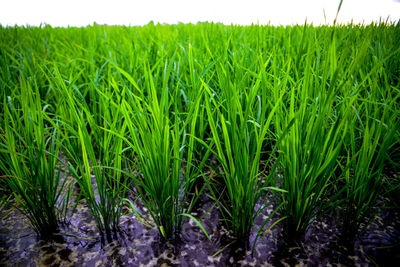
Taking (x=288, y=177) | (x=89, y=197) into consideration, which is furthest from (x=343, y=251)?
(x=89, y=197)

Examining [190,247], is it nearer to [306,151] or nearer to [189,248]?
[189,248]

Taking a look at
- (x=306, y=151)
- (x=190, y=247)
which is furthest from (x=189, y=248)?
(x=306, y=151)

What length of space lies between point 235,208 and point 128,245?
1.38 ft

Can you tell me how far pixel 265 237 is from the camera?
39.3 inches

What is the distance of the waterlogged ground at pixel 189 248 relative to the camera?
2.98 ft

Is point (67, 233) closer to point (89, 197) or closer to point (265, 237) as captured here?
point (89, 197)

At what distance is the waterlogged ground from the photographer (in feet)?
2.98

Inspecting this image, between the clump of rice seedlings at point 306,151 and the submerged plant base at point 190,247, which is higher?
the clump of rice seedlings at point 306,151

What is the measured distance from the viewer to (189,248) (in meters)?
0.96

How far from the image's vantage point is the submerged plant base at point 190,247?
910 millimetres

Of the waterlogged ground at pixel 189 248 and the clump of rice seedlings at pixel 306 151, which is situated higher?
the clump of rice seedlings at pixel 306 151

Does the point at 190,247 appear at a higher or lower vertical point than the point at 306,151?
lower

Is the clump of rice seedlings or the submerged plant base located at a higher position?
the clump of rice seedlings

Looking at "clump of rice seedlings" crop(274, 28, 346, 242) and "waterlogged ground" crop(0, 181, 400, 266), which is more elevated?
"clump of rice seedlings" crop(274, 28, 346, 242)
